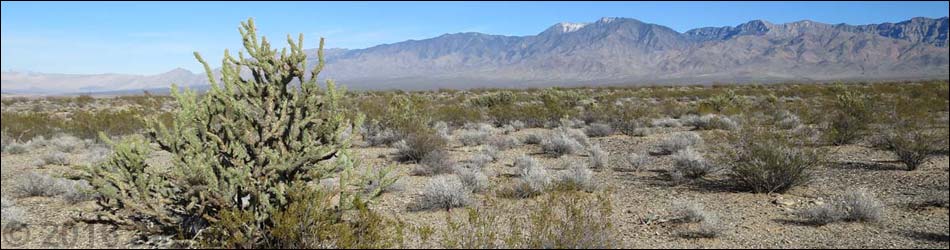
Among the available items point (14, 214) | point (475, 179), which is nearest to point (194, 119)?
point (14, 214)

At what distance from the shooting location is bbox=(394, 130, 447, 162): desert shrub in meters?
12.2

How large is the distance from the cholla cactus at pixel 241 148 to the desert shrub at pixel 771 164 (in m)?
6.39

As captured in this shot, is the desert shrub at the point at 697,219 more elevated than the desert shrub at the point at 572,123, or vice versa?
the desert shrub at the point at 572,123

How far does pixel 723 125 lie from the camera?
17.0m

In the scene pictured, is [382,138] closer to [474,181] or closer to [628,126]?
[474,181]

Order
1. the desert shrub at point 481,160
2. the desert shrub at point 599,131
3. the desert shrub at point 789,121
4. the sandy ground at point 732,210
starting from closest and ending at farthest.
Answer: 1. the sandy ground at point 732,210
2. the desert shrub at point 481,160
3. the desert shrub at point 789,121
4. the desert shrub at point 599,131

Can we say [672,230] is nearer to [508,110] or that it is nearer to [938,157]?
[938,157]

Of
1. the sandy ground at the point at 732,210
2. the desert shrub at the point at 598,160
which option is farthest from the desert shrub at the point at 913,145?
the desert shrub at the point at 598,160

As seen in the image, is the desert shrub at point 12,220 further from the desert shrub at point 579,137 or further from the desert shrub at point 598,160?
the desert shrub at point 579,137

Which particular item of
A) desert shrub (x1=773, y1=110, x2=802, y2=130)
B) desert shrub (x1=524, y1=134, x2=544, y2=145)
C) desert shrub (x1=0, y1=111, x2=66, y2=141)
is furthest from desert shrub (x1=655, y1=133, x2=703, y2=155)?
desert shrub (x1=0, y1=111, x2=66, y2=141)

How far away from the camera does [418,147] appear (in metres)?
12.2

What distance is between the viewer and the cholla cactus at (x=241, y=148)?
5.05 meters

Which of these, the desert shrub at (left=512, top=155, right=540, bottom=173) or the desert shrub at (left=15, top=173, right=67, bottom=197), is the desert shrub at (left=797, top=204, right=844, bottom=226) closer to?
the desert shrub at (left=512, top=155, right=540, bottom=173)

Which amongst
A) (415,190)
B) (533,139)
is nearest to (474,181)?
(415,190)
